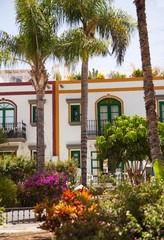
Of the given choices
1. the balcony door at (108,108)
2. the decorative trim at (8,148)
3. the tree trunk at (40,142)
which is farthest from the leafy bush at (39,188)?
the balcony door at (108,108)

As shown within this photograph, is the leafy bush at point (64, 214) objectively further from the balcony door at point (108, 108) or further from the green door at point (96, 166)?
the balcony door at point (108, 108)

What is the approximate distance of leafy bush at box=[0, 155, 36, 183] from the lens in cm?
1716

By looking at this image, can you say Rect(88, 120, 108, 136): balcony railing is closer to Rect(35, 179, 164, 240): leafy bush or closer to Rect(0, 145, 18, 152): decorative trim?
Rect(0, 145, 18, 152): decorative trim

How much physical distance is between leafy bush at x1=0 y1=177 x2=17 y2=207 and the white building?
1052 centimetres

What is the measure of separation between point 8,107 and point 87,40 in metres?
11.2

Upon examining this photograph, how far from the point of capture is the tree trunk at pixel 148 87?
935 centimetres

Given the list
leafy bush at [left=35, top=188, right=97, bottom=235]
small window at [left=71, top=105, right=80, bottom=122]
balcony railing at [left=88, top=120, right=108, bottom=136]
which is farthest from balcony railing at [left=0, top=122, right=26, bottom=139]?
leafy bush at [left=35, top=188, right=97, bottom=235]

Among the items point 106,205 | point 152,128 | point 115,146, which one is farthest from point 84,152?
point 106,205

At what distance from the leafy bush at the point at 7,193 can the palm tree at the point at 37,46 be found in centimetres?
240

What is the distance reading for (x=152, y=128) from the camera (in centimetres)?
952

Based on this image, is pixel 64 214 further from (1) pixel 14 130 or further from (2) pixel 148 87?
(1) pixel 14 130

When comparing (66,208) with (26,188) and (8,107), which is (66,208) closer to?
(26,188)

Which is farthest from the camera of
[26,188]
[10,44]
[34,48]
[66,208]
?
[10,44]

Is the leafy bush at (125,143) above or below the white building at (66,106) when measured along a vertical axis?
below
